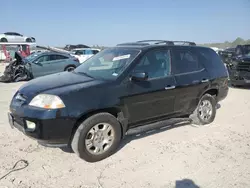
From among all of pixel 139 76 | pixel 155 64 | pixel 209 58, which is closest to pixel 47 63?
pixel 209 58

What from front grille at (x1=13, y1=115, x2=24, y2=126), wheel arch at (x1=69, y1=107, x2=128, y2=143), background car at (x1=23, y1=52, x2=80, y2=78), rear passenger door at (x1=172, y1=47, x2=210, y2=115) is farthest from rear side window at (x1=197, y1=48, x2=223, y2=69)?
background car at (x1=23, y1=52, x2=80, y2=78)

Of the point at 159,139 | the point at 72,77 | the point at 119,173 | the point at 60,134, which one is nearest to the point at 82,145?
the point at 60,134

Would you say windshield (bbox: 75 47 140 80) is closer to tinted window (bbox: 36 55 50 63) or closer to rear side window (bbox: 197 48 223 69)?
rear side window (bbox: 197 48 223 69)

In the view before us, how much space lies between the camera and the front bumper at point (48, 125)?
3178 mm

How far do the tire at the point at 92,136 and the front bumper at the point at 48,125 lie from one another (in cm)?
14

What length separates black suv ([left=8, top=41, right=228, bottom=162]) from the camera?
10.8 feet

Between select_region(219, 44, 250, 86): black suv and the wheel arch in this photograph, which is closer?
the wheel arch

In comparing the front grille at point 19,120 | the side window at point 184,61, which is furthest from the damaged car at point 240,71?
the front grille at point 19,120

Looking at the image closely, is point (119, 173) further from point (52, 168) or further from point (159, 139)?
point (159, 139)

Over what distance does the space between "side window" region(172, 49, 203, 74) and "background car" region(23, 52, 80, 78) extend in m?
7.73

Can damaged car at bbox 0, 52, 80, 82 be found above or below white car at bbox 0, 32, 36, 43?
below

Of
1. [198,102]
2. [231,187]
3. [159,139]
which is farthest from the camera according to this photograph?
[198,102]

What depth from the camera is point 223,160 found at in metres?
3.70

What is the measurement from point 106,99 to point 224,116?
12.5ft
